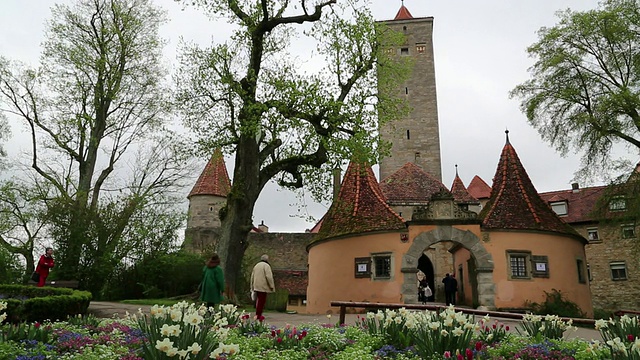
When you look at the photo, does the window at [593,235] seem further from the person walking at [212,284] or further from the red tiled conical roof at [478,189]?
the person walking at [212,284]

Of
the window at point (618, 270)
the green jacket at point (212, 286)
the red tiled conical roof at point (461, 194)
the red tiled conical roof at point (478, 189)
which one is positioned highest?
the red tiled conical roof at point (478, 189)

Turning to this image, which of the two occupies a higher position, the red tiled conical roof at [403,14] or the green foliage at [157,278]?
the red tiled conical roof at [403,14]

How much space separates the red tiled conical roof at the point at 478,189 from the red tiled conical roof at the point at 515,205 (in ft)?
66.3

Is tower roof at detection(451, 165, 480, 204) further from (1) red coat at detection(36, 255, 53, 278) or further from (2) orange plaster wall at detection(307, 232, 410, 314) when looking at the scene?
(1) red coat at detection(36, 255, 53, 278)

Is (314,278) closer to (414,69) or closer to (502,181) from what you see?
(502,181)

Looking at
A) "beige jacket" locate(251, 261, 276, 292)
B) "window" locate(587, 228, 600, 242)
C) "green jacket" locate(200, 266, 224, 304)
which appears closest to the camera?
"green jacket" locate(200, 266, 224, 304)

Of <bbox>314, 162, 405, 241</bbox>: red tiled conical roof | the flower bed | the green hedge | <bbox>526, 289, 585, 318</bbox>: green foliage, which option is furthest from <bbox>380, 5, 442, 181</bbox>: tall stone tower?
the flower bed

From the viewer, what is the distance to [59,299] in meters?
11.1

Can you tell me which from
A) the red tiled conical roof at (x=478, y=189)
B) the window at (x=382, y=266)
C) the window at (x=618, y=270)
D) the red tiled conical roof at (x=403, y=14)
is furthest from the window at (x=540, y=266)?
the red tiled conical roof at (x=403, y=14)

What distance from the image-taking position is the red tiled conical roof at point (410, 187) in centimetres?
2762

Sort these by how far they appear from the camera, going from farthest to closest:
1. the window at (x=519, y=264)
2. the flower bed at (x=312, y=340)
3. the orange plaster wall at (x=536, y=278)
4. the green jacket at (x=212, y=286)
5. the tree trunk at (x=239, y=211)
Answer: the window at (x=519, y=264) → the orange plaster wall at (x=536, y=278) → the tree trunk at (x=239, y=211) → the green jacket at (x=212, y=286) → the flower bed at (x=312, y=340)

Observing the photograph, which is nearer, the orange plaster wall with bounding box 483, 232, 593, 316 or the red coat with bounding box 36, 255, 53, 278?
the red coat with bounding box 36, 255, 53, 278

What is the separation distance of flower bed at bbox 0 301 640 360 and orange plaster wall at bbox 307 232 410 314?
944cm

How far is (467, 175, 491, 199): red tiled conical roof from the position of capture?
40763 mm
